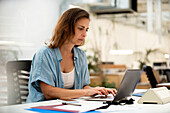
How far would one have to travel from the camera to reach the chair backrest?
2.10m

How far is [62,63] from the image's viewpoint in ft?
7.43

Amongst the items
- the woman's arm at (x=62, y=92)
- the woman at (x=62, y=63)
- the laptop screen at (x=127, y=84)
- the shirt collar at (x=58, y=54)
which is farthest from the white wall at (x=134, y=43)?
the laptop screen at (x=127, y=84)

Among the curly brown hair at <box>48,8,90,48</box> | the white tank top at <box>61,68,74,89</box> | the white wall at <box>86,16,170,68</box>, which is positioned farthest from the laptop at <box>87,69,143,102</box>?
the white wall at <box>86,16,170,68</box>

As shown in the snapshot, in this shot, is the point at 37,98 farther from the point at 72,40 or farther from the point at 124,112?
the point at 124,112

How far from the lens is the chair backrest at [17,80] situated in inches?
82.6

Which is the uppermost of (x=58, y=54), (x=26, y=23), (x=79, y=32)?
(x=26, y=23)

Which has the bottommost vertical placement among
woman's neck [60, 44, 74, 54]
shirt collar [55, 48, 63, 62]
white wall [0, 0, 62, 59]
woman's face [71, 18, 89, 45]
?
shirt collar [55, 48, 63, 62]

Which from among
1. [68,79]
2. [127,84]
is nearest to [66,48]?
[68,79]

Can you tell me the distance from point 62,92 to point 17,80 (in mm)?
407

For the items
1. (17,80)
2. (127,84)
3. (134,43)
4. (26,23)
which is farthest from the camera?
(134,43)

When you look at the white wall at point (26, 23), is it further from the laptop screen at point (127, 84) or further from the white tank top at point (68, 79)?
the laptop screen at point (127, 84)

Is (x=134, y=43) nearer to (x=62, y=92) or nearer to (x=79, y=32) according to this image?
(x=79, y=32)

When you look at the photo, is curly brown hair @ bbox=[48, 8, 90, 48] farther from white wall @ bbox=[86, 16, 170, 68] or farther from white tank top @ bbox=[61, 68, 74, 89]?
white wall @ bbox=[86, 16, 170, 68]

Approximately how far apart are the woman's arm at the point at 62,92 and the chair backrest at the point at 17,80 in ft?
0.70
